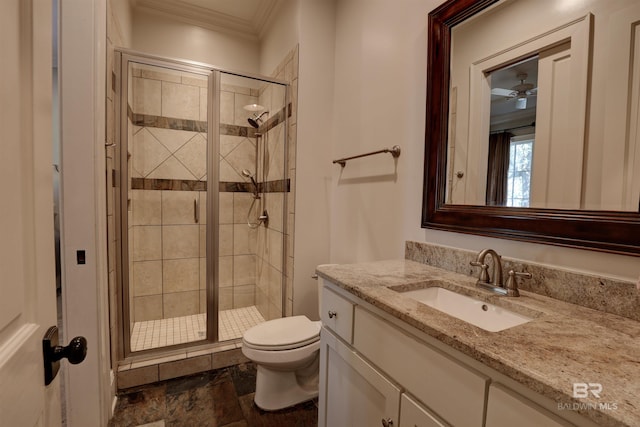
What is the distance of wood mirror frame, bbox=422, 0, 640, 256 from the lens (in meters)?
0.86

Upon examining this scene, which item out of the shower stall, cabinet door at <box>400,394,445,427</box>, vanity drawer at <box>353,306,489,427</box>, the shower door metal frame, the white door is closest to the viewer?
the white door

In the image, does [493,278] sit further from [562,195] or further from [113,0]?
[113,0]

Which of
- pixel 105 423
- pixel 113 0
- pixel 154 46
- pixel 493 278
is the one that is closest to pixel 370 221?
pixel 493 278

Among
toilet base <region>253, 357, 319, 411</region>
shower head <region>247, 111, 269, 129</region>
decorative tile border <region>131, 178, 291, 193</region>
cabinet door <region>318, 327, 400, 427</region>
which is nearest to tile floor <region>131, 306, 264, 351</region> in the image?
toilet base <region>253, 357, 319, 411</region>

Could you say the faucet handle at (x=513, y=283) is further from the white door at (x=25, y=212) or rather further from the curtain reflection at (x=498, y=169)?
the white door at (x=25, y=212)

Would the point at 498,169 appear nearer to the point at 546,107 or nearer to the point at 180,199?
the point at 546,107

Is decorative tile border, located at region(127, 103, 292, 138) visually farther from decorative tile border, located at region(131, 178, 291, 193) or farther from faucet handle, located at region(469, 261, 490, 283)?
faucet handle, located at region(469, 261, 490, 283)

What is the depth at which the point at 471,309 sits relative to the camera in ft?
3.57

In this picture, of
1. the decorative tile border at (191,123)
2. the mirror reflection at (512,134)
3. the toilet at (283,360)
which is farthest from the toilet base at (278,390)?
the decorative tile border at (191,123)

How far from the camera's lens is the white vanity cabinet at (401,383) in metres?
0.61

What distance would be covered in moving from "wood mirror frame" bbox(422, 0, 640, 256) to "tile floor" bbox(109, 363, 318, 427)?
51.7 inches

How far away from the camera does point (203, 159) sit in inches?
90.3

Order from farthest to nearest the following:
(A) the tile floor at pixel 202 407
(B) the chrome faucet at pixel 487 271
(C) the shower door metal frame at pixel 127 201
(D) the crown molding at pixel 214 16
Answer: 1. (D) the crown molding at pixel 214 16
2. (C) the shower door metal frame at pixel 127 201
3. (A) the tile floor at pixel 202 407
4. (B) the chrome faucet at pixel 487 271

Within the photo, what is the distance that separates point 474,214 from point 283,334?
1.20m
